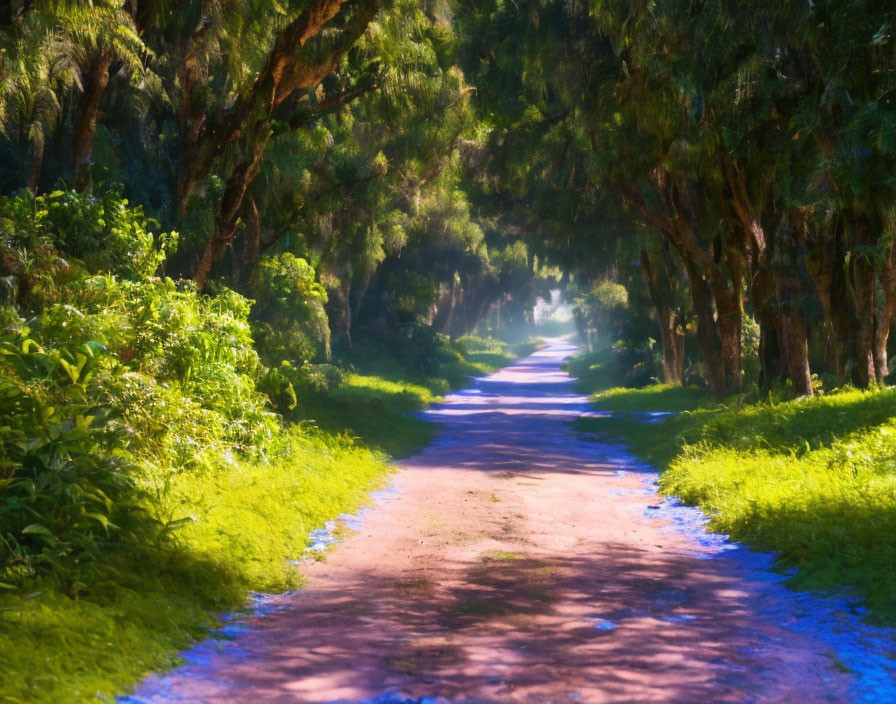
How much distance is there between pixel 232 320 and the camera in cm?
1248

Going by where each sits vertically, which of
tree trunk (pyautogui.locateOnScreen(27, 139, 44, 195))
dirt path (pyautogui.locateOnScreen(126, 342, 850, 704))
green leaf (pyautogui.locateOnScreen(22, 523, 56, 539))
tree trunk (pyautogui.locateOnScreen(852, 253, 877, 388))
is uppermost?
tree trunk (pyautogui.locateOnScreen(27, 139, 44, 195))

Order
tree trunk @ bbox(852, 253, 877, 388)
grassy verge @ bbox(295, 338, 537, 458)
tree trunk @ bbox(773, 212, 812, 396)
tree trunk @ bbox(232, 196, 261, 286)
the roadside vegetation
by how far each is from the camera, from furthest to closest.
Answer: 1. tree trunk @ bbox(232, 196, 261, 286)
2. grassy verge @ bbox(295, 338, 537, 458)
3. tree trunk @ bbox(773, 212, 812, 396)
4. tree trunk @ bbox(852, 253, 877, 388)
5. the roadside vegetation

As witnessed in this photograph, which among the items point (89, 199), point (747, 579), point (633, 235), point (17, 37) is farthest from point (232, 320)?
point (633, 235)

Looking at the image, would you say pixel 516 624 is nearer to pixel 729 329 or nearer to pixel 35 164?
pixel 35 164

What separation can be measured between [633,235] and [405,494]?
17.5 m

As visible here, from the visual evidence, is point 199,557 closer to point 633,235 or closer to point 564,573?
point 564,573

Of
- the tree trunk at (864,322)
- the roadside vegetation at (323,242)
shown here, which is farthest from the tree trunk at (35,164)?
the tree trunk at (864,322)

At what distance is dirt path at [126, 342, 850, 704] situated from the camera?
17.8 feet

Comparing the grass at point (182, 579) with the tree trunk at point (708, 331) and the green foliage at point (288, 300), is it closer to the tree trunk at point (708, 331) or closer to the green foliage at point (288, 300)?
the green foliage at point (288, 300)

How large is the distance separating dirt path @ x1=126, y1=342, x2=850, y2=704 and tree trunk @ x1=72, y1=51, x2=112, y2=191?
256 inches

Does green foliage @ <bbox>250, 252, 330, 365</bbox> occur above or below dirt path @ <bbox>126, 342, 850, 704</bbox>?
above

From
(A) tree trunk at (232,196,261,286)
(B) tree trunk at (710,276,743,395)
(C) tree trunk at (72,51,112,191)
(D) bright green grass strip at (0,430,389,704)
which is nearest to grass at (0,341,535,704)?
(D) bright green grass strip at (0,430,389,704)

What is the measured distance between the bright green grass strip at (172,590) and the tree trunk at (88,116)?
519cm

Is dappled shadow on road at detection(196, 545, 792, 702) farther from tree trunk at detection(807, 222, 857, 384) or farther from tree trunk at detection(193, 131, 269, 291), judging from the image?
tree trunk at detection(807, 222, 857, 384)
